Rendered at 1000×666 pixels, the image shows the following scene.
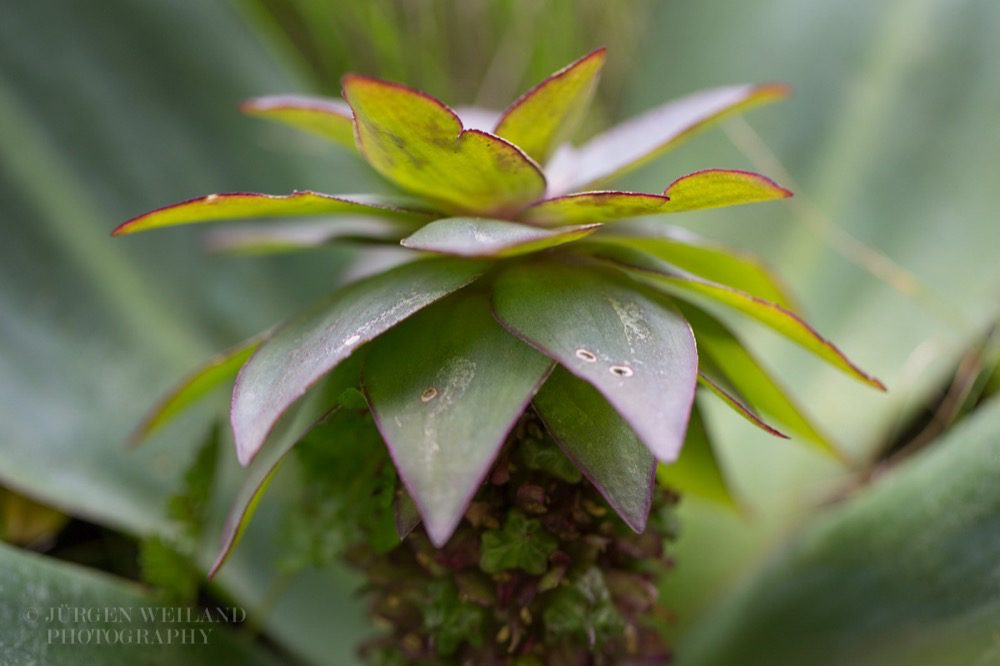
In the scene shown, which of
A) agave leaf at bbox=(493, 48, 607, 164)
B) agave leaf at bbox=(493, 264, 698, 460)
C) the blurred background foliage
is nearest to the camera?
agave leaf at bbox=(493, 264, 698, 460)

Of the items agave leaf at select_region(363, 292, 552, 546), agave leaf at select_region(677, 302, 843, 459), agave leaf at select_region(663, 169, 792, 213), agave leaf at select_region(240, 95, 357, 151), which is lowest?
agave leaf at select_region(677, 302, 843, 459)

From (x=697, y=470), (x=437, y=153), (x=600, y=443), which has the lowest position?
(x=697, y=470)

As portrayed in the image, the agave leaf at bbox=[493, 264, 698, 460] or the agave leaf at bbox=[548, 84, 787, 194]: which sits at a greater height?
the agave leaf at bbox=[548, 84, 787, 194]

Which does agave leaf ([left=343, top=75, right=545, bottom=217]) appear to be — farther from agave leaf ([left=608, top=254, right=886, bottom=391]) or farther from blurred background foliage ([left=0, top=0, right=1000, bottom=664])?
blurred background foliage ([left=0, top=0, right=1000, bottom=664])

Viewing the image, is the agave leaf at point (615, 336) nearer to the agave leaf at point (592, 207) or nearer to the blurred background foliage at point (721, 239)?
the agave leaf at point (592, 207)

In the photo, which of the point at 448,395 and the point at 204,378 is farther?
the point at 204,378

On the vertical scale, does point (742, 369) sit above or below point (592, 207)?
below

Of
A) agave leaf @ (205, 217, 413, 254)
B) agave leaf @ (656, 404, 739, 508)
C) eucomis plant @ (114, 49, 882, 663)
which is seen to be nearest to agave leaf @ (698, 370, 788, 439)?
eucomis plant @ (114, 49, 882, 663)

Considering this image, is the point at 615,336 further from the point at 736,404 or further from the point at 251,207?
the point at 251,207

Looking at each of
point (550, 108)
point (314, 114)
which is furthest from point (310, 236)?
point (550, 108)
